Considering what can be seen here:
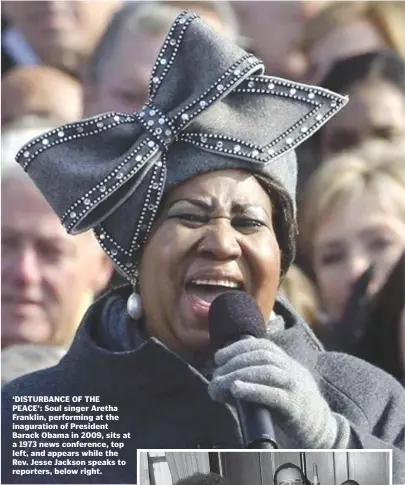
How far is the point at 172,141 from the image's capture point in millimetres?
2438

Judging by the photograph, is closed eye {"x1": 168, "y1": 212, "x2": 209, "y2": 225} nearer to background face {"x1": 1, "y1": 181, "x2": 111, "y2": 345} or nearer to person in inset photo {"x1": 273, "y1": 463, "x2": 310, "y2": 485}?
background face {"x1": 1, "y1": 181, "x2": 111, "y2": 345}

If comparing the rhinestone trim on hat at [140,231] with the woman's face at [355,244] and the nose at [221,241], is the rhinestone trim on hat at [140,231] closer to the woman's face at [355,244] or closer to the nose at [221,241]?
the nose at [221,241]

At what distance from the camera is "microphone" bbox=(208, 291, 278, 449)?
2.07 meters

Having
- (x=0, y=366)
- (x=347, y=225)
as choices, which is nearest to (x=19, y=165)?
(x=0, y=366)

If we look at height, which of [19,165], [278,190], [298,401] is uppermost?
[19,165]

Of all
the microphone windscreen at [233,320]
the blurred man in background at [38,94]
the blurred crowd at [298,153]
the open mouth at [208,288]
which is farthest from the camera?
the blurred man in background at [38,94]

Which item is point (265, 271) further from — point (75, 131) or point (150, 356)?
point (75, 131)

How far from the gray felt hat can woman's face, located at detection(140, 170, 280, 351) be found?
0.08ft

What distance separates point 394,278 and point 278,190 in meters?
0.38

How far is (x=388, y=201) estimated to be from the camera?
2.74m

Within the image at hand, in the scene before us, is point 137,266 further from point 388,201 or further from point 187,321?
point 388,201

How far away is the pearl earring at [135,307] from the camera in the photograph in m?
2.44

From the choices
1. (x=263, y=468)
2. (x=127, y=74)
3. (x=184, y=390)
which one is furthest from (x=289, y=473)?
(x=127, y=74)

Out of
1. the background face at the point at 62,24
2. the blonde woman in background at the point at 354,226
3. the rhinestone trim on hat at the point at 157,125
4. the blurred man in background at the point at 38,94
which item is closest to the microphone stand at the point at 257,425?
the rhinestone trim on hat at the point at 157,125
